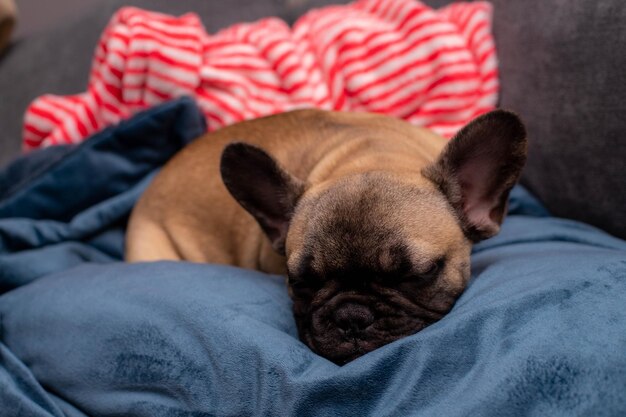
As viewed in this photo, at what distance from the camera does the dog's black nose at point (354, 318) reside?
39.8 inches

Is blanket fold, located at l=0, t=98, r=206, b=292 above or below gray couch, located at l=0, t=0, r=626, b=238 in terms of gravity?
below

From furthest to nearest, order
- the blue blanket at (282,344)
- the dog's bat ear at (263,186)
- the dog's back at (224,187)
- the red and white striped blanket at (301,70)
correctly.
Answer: the red and white striped blanket at (301,70) → the dog's back at (224,187) → the dog's bat ear at (263,186) → the blue blanket at (282,344)

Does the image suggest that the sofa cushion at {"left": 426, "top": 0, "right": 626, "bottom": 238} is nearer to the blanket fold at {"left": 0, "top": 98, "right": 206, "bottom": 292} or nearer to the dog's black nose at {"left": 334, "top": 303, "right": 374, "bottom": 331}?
the dog's black nose at {"left": 334, "top": 303, "right": 374, "bottom": 331}

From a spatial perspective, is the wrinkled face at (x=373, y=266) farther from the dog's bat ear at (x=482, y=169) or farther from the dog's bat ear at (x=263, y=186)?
the dog's bat ear at (x=263, y=186)

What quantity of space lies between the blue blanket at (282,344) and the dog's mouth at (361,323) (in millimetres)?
62

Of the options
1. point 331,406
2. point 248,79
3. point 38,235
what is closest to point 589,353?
point 331,406

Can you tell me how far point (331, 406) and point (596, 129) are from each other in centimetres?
91

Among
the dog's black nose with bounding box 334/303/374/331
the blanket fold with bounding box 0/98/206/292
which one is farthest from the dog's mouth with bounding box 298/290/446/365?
the blanket fold with bounding box 0/98/206/292

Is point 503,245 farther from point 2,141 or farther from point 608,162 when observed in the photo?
point 2,141

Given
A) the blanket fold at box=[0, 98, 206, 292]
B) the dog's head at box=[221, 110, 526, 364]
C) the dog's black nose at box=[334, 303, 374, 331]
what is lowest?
the blanket fold at box=[0, 98, 206, 292]

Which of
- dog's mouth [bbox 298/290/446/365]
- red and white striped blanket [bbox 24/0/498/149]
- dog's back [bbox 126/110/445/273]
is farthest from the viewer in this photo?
red and white striped blanket [bbox 24/0/498/149]

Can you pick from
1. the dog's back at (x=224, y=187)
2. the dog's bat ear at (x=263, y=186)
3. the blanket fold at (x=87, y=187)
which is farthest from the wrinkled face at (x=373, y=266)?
the blanket fold at (x=87, y=187)

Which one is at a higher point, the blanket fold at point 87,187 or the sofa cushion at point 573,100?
the sofa cushion at point 573,100

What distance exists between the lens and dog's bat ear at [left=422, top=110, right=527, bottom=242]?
110 cm
